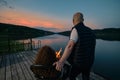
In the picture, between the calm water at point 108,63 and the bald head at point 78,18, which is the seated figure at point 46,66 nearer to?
the bald head at point 78,18

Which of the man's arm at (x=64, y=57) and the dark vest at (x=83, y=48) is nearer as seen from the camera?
the man's arm at (x=64, y=57)

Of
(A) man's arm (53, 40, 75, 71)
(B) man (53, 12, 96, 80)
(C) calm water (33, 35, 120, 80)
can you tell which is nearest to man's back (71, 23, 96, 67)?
(B) man (53, 12, 96, 80)

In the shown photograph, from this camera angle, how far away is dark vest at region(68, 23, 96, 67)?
2.29 m

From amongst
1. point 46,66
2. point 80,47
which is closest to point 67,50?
point 80,47

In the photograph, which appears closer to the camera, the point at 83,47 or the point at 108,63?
the point at 83,47

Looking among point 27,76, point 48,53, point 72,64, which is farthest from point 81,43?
point 27,76

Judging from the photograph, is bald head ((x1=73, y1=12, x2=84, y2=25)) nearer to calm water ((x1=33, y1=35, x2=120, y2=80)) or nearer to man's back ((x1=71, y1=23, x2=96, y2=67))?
man's back ((x1=71, y1=23, x2=96, y2=67))

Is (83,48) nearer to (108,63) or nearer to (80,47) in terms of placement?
(80,47)

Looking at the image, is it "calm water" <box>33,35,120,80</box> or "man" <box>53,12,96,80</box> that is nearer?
"man" <box>53,12,96,80</box>

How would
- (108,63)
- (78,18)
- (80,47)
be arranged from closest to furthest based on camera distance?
(80,47) → (78,18) → (108,63)

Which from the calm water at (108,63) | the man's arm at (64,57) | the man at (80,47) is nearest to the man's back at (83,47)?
the man at (80,47)

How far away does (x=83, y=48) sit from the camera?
7.69ft

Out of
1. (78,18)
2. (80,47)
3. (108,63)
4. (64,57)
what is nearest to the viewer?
(64,57)

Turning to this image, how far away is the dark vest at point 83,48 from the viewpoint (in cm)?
229
